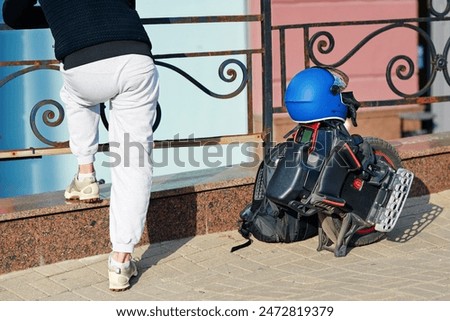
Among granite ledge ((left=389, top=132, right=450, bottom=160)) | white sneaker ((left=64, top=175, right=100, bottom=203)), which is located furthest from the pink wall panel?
white sneaker ((left=64, top=175, right=100, bottom=203))

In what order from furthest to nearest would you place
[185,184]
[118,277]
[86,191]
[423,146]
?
[423,146], [185,184], [86,191], [118,277]

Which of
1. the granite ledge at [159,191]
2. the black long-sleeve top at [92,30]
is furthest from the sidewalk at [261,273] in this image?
the black long-sleeve top at [92,30]

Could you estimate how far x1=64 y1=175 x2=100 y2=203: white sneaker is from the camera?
555 cm

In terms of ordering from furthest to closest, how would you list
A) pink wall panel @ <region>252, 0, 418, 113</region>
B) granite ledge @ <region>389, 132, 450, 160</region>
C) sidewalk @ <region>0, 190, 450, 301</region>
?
pink wall panel @ <region>252, 0, 418, 113</region> < granite ledge @ <region>389, 132, 450, 160</region> < sidewalk @ <region>0, 190, 450, 301</region>

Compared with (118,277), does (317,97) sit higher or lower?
higher

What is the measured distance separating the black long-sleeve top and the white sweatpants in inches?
1.8

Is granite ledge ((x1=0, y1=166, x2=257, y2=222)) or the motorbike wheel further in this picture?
the motorbike wheel

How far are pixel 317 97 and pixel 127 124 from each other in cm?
97

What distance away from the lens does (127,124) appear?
508 cm

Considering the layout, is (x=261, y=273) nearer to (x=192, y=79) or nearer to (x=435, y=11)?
(x=192, y=79)

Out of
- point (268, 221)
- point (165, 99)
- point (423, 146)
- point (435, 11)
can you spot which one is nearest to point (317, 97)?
point (268, 221)

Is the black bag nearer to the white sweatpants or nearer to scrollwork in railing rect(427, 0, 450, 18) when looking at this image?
the white sweatpants

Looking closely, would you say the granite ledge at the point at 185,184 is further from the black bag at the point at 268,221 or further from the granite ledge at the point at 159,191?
the black bag at the point at 268,221

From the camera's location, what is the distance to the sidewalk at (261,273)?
4965 mm
